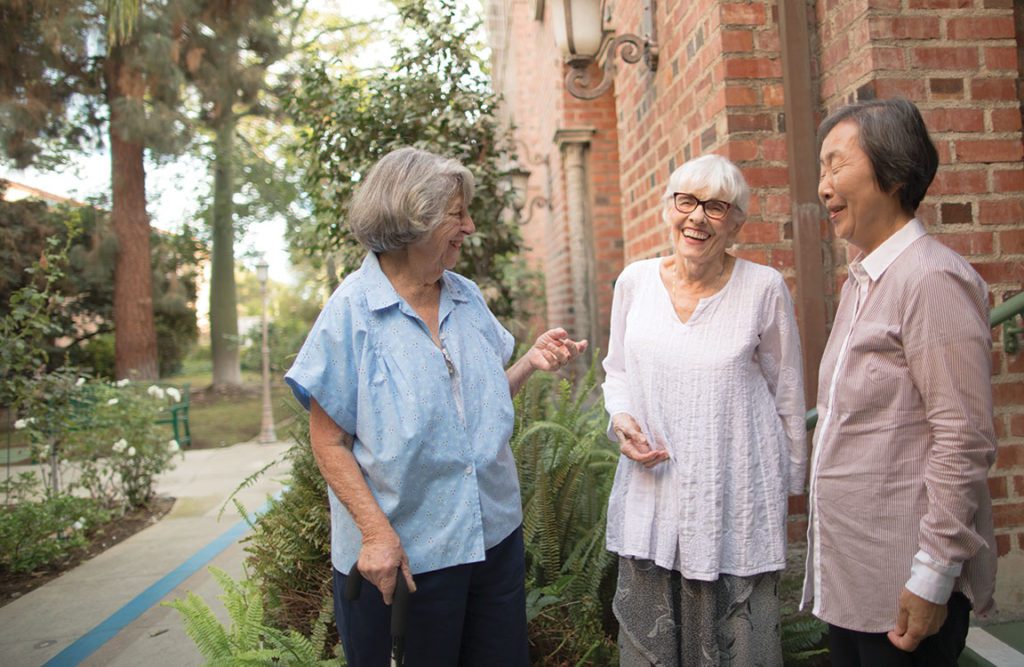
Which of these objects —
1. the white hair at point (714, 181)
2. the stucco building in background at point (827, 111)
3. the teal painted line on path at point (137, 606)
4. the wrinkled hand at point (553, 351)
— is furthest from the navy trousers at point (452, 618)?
the teal painted line on path at point (137, 606)

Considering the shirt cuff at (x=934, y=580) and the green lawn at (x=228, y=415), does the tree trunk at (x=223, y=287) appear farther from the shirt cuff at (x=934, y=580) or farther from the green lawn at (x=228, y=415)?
the shirt cuff at (x=934, y=580)

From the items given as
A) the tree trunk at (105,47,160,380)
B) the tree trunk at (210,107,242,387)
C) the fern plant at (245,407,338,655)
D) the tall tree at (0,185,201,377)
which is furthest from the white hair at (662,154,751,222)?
the tree trunk at (210,107,242,387)

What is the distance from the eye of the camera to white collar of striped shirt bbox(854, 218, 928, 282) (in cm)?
152

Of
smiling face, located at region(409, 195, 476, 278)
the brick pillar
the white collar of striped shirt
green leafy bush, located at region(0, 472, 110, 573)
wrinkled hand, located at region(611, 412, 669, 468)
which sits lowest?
green leafy bush, located at region(0, 472, 110, 573)

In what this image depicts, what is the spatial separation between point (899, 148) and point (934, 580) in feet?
2.79

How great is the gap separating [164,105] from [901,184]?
15740mm

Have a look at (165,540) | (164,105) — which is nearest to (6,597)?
(165,540)

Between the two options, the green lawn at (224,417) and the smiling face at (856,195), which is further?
the green lawn at (224,417)

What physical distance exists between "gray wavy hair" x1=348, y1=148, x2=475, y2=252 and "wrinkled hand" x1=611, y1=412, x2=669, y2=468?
77 cm

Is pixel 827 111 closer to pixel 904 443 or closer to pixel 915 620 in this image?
pixel 904 443

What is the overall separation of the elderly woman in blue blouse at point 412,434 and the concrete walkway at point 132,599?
172 cm

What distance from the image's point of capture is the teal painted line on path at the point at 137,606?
11.6 ft

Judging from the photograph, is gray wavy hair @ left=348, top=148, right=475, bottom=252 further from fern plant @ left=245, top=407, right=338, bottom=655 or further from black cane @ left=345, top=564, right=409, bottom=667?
fern plant @ left=245, top=407, right=338, bottom=655

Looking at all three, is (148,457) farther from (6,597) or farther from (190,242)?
(190,242)
